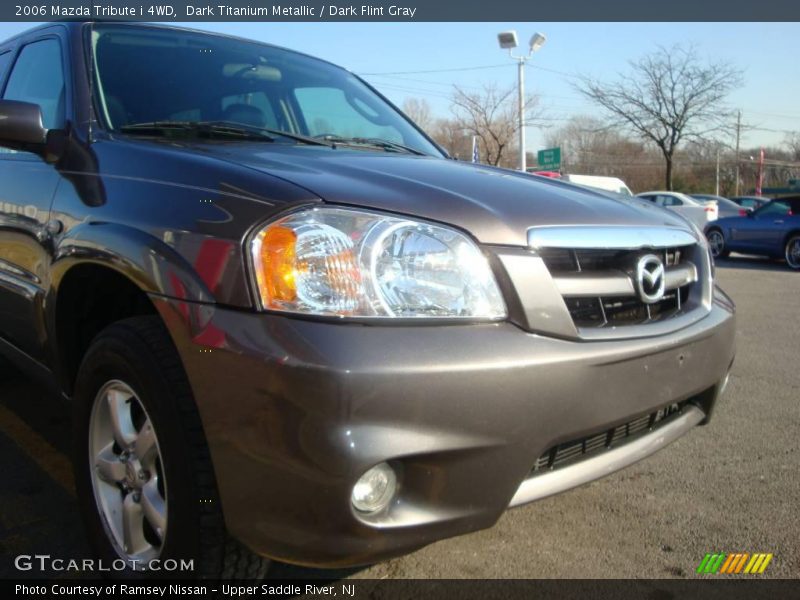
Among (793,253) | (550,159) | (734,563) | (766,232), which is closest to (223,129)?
(734,563)

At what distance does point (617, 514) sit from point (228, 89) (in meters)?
2.33

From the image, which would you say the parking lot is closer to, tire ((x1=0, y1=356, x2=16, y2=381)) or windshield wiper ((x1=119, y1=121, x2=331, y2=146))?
tire ((x1=0, y1=356, x2=16, y2=381))

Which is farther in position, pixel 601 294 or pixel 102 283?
pixel 102 283

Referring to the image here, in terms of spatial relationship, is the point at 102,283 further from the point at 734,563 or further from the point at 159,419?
the point at 734,563

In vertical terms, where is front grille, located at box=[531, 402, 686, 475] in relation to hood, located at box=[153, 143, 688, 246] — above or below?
below

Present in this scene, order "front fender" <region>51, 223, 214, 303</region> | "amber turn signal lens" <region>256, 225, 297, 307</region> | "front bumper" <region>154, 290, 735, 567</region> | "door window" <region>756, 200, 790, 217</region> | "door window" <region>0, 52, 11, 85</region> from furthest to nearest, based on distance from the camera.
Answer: "door window" <region>756, 200, 790, 217</region> → "door window" <region>0, 52, 11, 85</region> → "front fender" <region>51, 223, 214, 303</region> → "amber turn signal lens" <region>256, 225, 297, 307</region> → "front bumper" <region>154, 290, 735, 567</region>

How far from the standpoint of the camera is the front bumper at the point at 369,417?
1.54 meters

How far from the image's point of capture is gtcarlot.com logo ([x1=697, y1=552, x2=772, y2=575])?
233 cm

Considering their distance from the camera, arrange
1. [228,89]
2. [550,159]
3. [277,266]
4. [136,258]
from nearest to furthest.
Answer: [277,266] < [136,258] < [228,89] < [550,159]

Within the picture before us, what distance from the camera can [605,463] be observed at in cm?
201

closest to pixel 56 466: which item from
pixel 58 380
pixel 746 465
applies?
pixel 58 380

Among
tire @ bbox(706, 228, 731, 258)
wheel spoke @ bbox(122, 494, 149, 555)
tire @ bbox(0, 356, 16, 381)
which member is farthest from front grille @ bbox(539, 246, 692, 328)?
tire @ bbox(706, 228, 731, 258)

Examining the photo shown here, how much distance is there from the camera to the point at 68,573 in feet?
7.55

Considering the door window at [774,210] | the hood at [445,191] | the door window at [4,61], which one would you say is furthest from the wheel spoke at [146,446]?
the door window at [774,210]
